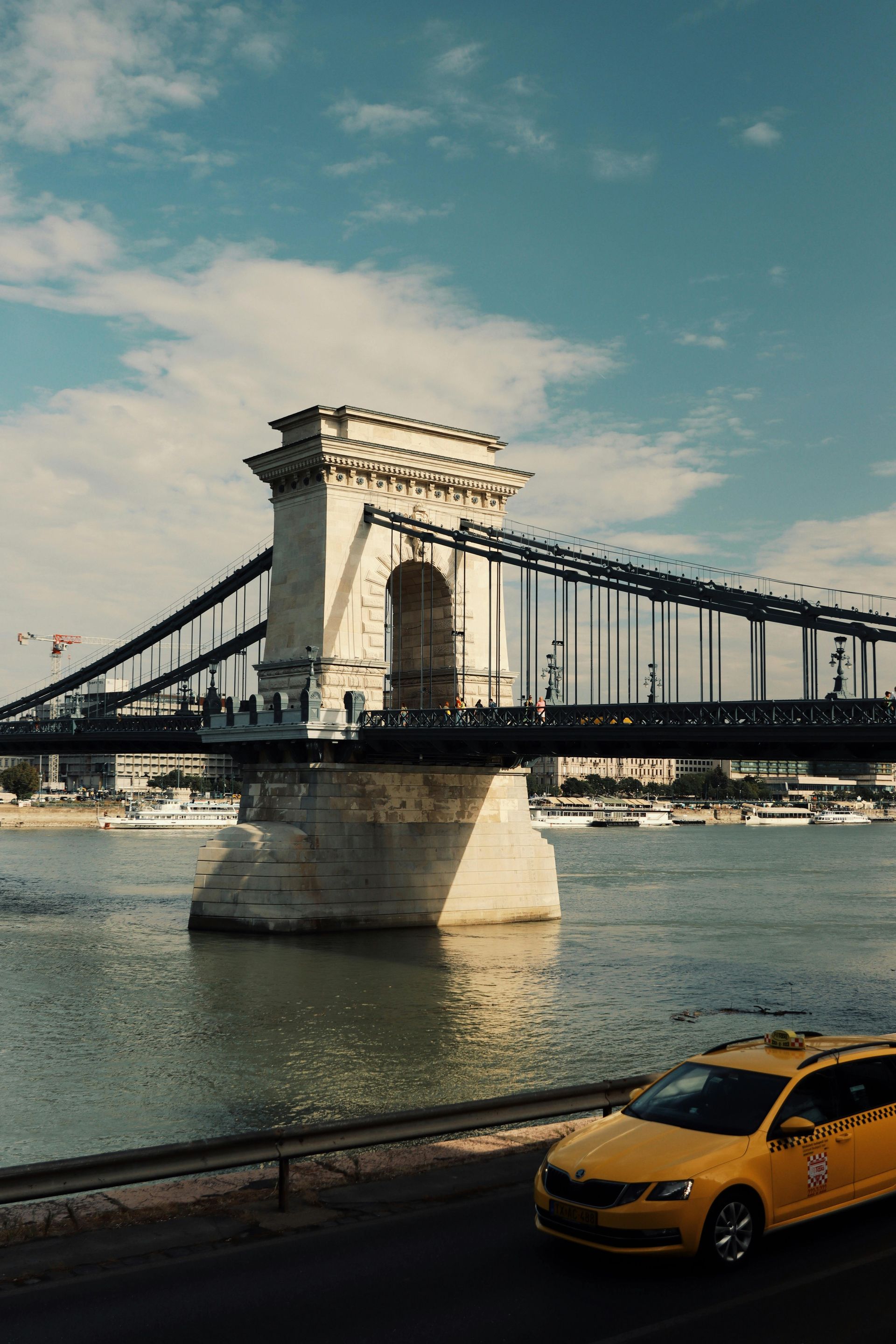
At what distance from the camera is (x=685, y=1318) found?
831 cm

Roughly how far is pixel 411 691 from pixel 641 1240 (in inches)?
1652

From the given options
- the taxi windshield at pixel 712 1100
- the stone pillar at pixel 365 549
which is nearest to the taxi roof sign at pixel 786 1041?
the taxi windshield at pixel 712 1100

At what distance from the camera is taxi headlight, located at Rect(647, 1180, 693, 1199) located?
8938 millimetres

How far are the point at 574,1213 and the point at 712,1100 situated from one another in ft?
5.22

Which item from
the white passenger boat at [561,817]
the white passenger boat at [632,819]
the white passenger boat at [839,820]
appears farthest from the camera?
the white passenger boat at [839,820]

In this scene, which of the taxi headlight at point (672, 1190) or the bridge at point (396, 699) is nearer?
the taxi headlight at point (672, 1190)

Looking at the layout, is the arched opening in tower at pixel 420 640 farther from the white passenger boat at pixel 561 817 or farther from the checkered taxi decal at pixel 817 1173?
the white passenger boat at pixel 561 817

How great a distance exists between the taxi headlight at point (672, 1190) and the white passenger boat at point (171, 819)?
4954 inches

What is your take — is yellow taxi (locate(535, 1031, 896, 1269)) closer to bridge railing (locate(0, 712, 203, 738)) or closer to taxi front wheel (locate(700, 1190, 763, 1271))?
taxi front wheel (locate(700, 1190, 763, 1271))

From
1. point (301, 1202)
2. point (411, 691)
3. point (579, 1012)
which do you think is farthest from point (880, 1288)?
point (411, 691)

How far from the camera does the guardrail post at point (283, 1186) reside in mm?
10258

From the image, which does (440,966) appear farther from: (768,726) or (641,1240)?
(641,1240)

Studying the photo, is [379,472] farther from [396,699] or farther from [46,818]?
[46,818]

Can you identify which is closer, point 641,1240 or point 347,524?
point 641,1240
